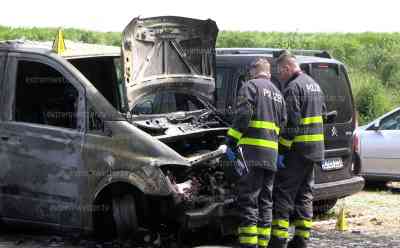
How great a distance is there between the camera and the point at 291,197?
667 cm

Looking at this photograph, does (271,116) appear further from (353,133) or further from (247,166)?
(353,133)

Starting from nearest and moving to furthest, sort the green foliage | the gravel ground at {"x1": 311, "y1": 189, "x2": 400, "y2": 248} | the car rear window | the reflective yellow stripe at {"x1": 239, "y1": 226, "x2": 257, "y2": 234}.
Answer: the reflective yellow stripe at {"x1": 239, "y1": 226, "x2": 257, "y2": 234} < the gravel ground at {"x1": 311, "y1": 189, "x2": 400, "y2": 248} < the car rear window < the green foliage

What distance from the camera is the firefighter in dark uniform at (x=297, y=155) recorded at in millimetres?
6652

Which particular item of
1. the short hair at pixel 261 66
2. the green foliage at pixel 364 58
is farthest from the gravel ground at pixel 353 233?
the green foliage at pixel 364 58

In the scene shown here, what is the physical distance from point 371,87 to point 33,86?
15410mm

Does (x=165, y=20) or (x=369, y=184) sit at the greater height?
(x=165, y=20)

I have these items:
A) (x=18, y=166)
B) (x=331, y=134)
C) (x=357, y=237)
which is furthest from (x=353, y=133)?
(x=18, y=166)

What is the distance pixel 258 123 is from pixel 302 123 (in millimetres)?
542

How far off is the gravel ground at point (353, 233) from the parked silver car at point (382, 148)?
1.03 meters

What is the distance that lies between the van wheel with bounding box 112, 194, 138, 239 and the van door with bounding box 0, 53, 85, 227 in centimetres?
36

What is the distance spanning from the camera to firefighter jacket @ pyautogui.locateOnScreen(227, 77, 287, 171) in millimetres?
6316

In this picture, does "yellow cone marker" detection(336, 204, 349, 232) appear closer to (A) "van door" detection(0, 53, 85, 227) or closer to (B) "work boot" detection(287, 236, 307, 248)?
(B) "work boot" detection(287, 236, 307, 248)

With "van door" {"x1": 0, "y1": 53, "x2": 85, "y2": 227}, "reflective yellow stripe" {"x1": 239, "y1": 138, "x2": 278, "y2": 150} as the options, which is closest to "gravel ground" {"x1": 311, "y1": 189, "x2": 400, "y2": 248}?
"reflective yellow stripe" {"x1": 239, "y1": 138, "x2": 278, "y2": 150}

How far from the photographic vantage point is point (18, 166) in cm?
704
